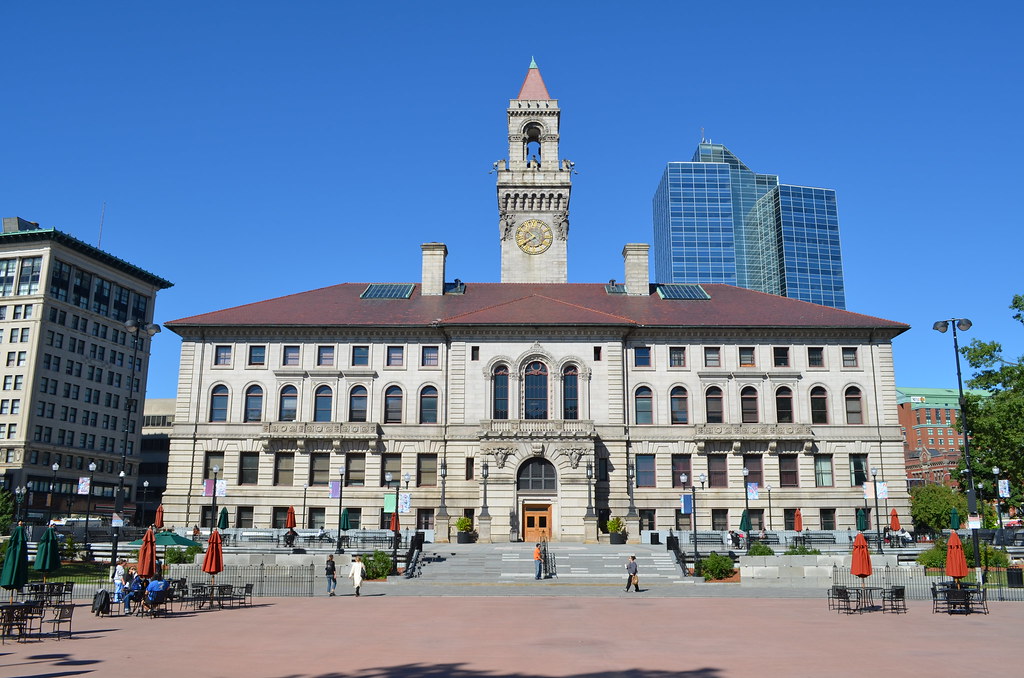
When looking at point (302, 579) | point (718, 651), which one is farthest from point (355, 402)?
point (718, 651)

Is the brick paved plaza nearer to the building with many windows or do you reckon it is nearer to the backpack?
the backpack

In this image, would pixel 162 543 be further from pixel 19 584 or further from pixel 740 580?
pixel 740 580

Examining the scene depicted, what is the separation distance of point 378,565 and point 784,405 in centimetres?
3268

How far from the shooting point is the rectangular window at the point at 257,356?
193ft

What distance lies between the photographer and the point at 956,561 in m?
27.2

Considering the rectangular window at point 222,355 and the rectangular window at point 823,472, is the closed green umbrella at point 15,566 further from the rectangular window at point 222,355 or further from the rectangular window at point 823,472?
the rectangular window at point 823,472

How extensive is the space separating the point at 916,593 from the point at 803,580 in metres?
4.92

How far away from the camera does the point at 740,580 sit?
116 feet

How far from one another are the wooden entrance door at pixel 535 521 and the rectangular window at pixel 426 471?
686 centimetres

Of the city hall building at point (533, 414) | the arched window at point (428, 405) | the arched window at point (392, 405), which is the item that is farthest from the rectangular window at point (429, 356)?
the arched window at point (392, 405)

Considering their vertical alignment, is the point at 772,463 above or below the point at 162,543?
above

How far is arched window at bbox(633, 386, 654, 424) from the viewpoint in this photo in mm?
57594

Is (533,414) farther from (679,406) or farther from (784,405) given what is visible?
(784,405)

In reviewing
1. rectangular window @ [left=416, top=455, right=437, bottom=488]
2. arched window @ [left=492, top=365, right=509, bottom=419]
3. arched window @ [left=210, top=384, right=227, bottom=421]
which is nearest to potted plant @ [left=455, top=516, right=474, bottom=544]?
rectangular window @ [left=416, top=455, right=437, bottom=488]
